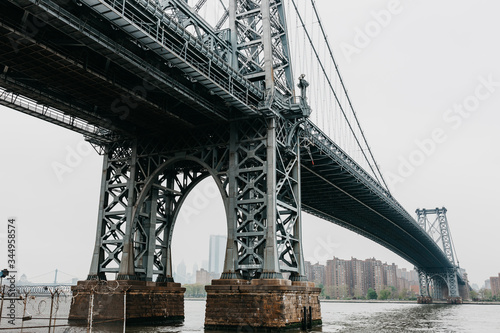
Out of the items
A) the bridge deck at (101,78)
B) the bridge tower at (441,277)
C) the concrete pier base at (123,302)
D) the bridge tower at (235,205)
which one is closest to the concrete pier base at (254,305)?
the bridge tower at (235,205)

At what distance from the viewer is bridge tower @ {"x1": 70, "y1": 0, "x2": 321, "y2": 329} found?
90.6ft

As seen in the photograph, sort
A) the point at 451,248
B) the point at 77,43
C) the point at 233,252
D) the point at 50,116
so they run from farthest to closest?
the point at 451,248 → the point at 50,116 → the point at 233,252 → the point at 77,43

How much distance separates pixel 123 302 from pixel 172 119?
12.2 m

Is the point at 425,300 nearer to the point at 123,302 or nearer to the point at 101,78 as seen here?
the point at 123,302

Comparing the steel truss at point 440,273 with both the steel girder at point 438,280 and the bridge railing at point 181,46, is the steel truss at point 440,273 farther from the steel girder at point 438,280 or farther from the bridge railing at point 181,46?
the bridge railing at point 181,46

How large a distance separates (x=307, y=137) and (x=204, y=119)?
26.6ft

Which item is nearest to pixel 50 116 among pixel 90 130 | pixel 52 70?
pixel 90 130

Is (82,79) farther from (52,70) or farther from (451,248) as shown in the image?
(451,248)

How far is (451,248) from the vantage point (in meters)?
157

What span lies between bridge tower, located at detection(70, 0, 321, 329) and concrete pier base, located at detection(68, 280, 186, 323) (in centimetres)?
7

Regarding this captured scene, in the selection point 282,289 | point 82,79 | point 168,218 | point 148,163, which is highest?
point 82,79

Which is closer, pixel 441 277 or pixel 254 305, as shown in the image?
pixel 254 305

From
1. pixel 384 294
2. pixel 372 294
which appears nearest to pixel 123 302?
pixel 384 294

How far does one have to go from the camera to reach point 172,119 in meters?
31.5
